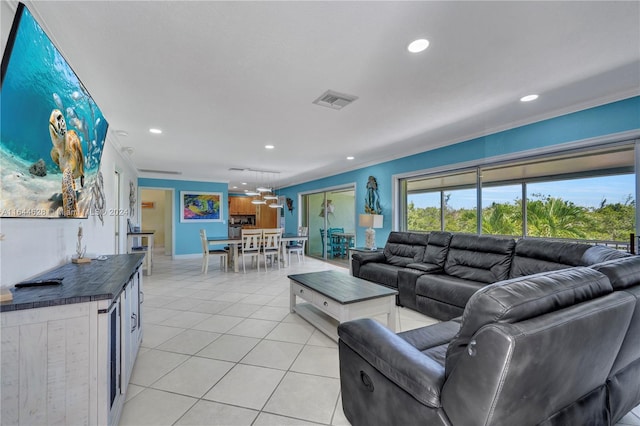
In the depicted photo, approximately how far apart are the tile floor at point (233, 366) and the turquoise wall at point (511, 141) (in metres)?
2.43

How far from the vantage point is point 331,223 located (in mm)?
7875

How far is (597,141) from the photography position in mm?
2824

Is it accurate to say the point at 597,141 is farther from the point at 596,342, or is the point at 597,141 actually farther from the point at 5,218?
the point at 5,218

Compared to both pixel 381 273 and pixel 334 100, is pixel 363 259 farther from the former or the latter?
pixel 334 100

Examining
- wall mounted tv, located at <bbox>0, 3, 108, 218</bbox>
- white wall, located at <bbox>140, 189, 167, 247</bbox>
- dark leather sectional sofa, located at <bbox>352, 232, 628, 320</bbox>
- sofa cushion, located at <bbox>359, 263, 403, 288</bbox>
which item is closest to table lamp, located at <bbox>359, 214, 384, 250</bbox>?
dark leather sectional sofa, located at <bbox>352, 232, 628, 320</bbox>

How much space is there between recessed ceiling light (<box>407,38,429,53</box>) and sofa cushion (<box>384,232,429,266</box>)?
281 cm

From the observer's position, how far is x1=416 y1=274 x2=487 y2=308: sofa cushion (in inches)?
111

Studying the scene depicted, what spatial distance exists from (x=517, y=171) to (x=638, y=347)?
2.84 metres

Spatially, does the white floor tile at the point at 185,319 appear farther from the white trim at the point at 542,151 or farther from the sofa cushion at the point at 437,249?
the white trim at the point at 542,151

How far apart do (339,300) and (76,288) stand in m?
1.83

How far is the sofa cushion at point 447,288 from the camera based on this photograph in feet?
9.29

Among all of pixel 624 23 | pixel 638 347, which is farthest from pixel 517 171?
pixel 638 347

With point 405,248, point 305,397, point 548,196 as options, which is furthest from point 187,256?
point 548,196

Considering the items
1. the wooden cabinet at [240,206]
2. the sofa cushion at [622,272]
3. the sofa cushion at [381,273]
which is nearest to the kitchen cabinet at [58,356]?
the sofa cushion at [622,272]
